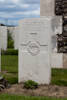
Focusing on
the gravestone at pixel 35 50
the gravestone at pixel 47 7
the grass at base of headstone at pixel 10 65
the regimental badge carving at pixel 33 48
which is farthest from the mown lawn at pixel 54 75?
the gravestone at pixel 47 7

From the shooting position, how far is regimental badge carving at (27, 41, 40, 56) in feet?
24.0

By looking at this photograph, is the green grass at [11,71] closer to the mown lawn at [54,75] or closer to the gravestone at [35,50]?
the mown lawn at [54,75]

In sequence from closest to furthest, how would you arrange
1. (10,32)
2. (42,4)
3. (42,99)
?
1. (42,99)
2. (42,4)
3. (10,32)

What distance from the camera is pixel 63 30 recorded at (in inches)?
456

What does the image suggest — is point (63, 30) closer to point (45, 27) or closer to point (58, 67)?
point (58, 67)

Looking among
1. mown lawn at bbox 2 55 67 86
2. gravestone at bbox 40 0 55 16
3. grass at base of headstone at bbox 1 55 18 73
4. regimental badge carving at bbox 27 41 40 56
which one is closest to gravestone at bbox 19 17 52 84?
regimental badge carving at bbox 27 41 40 56

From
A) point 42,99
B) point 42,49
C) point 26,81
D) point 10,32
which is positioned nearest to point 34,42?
point 42,49

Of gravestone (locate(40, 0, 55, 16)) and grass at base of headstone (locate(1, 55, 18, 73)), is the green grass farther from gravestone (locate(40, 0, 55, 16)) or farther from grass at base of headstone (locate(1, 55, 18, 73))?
gravestone (locate(40, 0, 55, 16))

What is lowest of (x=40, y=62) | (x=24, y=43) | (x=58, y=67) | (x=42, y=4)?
(x=58, y=67)

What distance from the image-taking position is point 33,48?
7.41 meters

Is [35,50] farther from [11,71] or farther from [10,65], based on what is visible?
[10,65]

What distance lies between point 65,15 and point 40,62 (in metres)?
4.92

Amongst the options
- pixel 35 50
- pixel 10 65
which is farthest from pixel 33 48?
pixel 10 65

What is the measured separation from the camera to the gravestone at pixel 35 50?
23.9 ft
